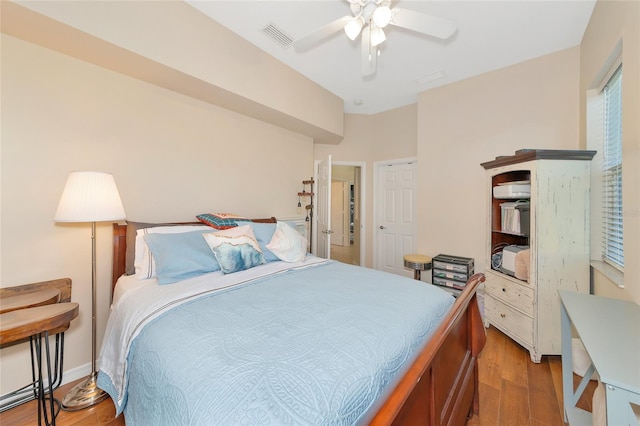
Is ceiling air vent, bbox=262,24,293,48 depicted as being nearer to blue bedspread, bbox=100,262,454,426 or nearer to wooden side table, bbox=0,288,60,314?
blue bedspread, bbox=100,262,454,426

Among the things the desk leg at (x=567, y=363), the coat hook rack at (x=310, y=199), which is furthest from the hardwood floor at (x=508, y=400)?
the coat hook rack at (x=310, y=199)

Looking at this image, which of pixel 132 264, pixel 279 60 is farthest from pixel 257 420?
pixel 279 60

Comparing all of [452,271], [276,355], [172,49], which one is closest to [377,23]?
[172,49]

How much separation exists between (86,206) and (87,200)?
0.04 m

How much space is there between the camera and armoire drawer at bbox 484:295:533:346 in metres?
2.19

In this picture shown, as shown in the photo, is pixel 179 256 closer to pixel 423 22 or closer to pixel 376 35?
pixel 376 35

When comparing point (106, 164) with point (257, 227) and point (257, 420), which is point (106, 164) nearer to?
point (257, 227)

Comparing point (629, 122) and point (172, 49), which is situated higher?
point (172, 49)

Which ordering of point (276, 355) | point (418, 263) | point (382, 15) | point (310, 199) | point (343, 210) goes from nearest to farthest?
point (276, 355) → point (382, 15) → point (418, 263) → point (310, 199) → point (343, 210)

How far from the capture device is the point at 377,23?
5.37 feet

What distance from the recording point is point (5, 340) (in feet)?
3.59

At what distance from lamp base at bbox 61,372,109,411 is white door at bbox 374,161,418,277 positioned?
12.1 ft

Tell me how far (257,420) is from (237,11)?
2.72 meters

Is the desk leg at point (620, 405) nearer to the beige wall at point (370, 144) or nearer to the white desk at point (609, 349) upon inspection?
the white desk at point (609, 349)
